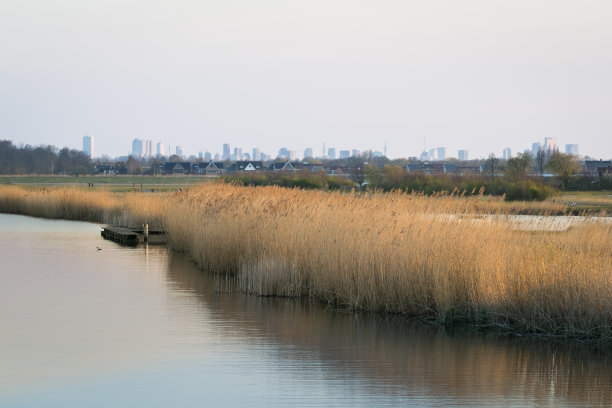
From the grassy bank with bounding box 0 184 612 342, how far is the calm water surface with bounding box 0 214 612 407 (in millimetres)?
522

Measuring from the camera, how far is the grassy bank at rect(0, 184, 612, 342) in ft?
A: 36.8

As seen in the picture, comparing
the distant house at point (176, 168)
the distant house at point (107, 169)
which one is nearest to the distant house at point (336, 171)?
the distant house at point (176, 168)

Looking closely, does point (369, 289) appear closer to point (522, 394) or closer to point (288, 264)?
point (288, 264)

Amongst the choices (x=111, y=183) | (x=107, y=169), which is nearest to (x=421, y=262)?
(x=111, y=183)

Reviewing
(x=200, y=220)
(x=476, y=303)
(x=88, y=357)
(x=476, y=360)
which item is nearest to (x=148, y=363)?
(x=88, y=357)

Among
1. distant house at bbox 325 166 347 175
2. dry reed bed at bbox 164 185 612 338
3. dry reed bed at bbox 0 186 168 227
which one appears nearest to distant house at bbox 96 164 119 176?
distant house at bbox 325 166 347 175

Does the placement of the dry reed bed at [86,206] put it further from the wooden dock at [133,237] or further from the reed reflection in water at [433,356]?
the reed reflection in water at [433,356]

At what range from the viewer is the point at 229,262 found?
59.8 feet

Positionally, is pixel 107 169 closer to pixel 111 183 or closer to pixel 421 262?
pixel 111 183

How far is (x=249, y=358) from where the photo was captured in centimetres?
993

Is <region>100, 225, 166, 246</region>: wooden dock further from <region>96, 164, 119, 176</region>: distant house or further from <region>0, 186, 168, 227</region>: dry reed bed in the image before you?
<region>96, 164, 119, 176</region>: distant house

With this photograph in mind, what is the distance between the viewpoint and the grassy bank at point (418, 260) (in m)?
11.2

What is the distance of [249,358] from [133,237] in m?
16.7

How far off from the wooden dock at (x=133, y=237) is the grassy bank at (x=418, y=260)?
6724mm
